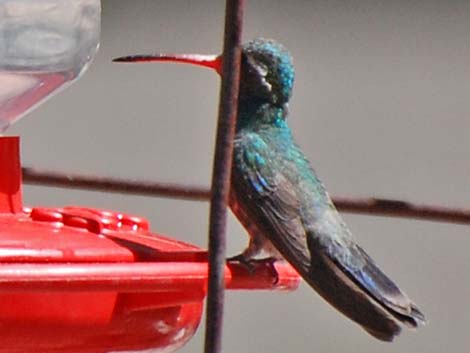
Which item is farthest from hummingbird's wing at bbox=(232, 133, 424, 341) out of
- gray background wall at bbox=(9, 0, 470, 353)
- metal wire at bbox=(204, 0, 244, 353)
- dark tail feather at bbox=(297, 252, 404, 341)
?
gray background wall at bbox=(9, 0, 470, 353)

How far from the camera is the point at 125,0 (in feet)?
16.5

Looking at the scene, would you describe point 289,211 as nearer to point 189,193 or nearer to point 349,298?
point 189,193

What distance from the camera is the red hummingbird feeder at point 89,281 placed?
2.02m

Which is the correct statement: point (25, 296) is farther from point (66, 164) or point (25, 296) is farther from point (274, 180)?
point (66, 164)

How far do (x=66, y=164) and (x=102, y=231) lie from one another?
9.49 feet

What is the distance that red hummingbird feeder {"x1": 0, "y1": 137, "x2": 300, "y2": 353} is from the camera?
6.63 ft

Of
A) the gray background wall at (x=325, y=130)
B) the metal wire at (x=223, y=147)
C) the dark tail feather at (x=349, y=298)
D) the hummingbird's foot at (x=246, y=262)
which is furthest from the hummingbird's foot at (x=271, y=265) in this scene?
the gray background wall at (x=325, y=130)

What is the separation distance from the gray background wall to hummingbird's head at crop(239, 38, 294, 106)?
148 cm

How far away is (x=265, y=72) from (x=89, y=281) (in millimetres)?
1428

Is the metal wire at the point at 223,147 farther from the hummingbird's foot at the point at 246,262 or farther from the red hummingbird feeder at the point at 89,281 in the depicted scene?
the hummingbird's foot at the point at 246,262

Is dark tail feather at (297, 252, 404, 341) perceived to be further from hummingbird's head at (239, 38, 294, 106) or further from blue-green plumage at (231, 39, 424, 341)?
hummingbird's head at (239, 38, 294, 106)

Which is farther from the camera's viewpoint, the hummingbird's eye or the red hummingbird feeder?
Answer: the hummingbird's eye

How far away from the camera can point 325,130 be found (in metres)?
5.12

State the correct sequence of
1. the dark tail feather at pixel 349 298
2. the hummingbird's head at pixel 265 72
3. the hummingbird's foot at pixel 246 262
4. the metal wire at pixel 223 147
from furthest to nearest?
the hummingbird's head at pixel 265 72 → the dark tail feather at pixel 349 298 → the hummingbird's foot at pixel 246 262 → the metal wire at pixel 223 147
